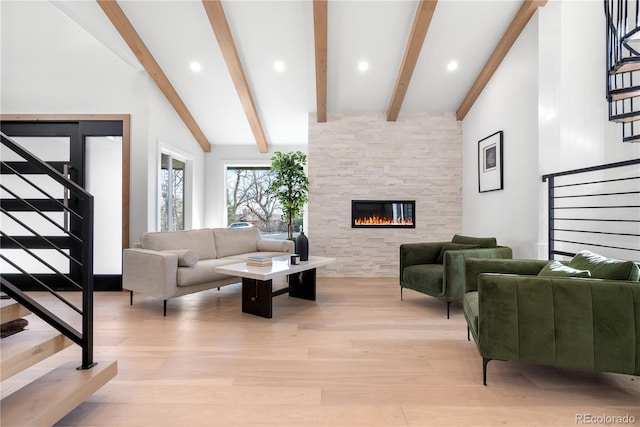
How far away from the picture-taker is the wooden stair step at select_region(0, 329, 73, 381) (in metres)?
1.51

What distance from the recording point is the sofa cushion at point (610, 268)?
1.92 meters

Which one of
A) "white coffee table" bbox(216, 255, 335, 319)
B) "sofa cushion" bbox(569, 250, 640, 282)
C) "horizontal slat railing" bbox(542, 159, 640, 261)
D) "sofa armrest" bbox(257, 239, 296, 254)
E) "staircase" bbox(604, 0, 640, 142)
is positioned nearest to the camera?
"sofa cushion" bbox(569, 250, 640, 282)

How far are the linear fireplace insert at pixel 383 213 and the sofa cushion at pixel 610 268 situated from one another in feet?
10.1

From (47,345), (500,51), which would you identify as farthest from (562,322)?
(500,51)

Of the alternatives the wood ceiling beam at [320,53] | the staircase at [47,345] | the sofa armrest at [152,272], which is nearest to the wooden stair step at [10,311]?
the staircase at [47,345]

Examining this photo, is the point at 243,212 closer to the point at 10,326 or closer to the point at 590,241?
the point at 10,326

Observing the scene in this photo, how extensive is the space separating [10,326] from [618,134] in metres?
4.73

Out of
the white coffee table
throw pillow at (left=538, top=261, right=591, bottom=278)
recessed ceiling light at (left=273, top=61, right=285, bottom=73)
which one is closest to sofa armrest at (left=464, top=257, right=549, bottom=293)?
throw pillow at (left=538, top=261, right=591, bottom=278)

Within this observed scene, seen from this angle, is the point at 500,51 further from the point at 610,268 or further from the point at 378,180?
the point at 610,268

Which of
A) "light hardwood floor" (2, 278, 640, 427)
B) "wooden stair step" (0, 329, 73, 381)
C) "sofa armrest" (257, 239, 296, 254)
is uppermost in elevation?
"sofa armrest" (257, 239, 296, 254)

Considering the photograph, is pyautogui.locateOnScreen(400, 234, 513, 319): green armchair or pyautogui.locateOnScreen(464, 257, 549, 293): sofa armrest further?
pyautogui.locateOnScreen(400, 234, 513, 319): green armchair

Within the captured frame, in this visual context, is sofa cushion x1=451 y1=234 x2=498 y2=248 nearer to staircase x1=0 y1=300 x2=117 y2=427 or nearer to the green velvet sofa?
the green velvet sofa

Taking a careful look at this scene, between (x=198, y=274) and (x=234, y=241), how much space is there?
1.16m

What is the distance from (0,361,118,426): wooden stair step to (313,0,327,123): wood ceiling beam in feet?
11.5
